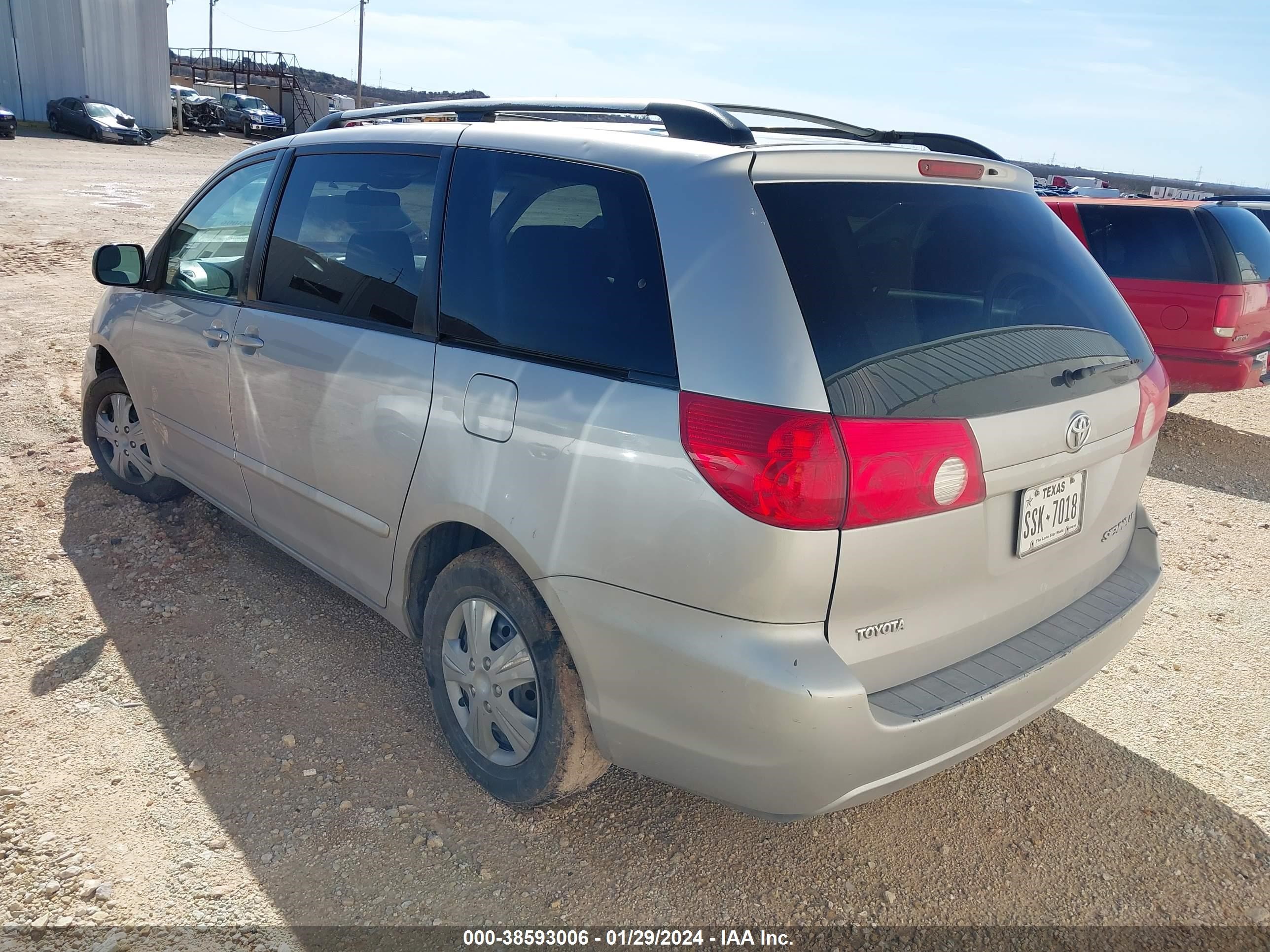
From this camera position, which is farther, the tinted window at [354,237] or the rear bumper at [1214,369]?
the rear bumper at [1214,369]

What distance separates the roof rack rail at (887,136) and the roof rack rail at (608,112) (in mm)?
345

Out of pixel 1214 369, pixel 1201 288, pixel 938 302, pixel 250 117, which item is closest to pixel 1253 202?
pixel 1201 288

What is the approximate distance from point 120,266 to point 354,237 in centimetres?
174

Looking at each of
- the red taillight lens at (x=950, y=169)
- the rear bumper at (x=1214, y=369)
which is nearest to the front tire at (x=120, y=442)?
the red taillight lens at (x=950, y=169)

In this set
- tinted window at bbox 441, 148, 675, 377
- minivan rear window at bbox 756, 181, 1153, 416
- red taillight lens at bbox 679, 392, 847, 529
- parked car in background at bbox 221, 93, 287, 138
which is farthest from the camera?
parked car in background at bbox 221, 93, 287, 138

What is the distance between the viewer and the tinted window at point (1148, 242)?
6.99 metres

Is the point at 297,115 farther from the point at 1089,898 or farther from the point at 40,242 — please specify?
the point at 1089,898

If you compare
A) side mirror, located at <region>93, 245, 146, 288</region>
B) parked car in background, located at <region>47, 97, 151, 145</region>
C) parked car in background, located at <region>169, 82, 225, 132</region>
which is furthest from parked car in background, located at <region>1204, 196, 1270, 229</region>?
parked car in background, located at <region>169, 82, 225, 132</region>

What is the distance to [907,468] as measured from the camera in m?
2.04

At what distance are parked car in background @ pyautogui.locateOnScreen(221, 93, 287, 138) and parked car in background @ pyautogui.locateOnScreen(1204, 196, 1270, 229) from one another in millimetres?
38584

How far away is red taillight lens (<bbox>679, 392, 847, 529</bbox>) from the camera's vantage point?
77.7 inches

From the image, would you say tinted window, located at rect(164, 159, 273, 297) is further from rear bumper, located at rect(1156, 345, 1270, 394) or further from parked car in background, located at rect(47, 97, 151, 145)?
parked car in background, located at rect(47, 97, 151, 145)

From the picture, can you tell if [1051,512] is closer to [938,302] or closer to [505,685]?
[938,302]

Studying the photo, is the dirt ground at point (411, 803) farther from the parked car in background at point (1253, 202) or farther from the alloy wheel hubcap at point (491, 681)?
the parked car in background at point (1253, 202)
